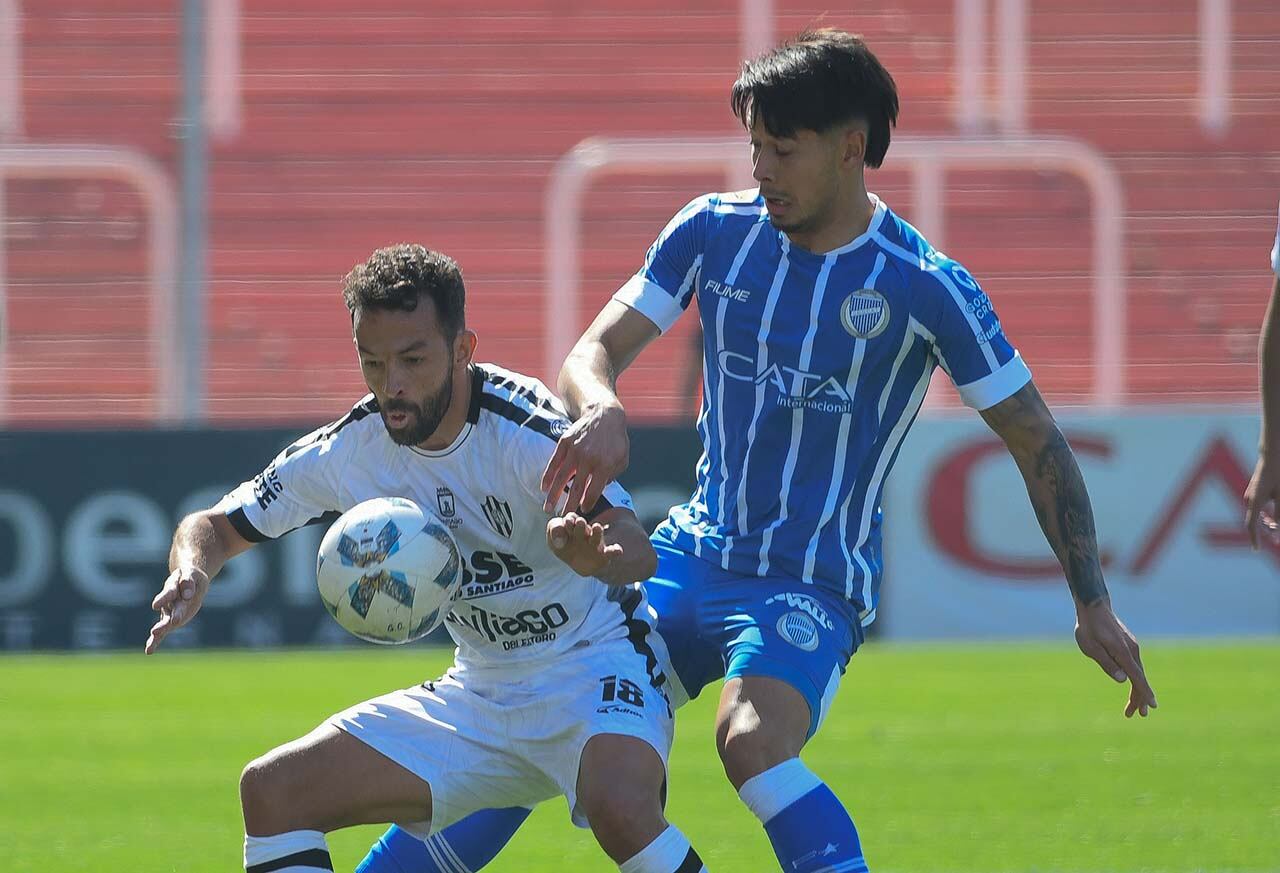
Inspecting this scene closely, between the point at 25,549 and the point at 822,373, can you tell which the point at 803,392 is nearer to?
the point at 822,373

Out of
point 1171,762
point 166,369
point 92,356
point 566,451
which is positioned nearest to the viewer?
point 566,451

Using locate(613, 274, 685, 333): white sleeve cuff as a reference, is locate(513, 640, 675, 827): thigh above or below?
below

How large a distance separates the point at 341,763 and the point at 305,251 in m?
14.4

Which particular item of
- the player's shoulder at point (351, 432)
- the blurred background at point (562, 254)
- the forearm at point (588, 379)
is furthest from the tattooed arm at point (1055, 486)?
the blurred background at point (562, 254)

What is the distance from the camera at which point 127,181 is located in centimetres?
1784

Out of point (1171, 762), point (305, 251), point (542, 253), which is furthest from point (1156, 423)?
point (305, 251)

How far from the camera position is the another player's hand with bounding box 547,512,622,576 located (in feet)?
13.1

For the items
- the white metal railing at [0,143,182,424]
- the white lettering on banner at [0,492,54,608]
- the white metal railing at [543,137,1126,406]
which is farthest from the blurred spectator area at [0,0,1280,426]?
the white lettering on banner at [0,492,54,608]

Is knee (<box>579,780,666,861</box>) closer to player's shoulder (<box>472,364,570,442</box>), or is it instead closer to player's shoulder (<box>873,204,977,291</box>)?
player's shoulder (<box>472,364,570,442</box>)

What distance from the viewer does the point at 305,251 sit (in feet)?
59.8

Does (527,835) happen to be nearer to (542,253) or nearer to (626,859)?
(626,859)

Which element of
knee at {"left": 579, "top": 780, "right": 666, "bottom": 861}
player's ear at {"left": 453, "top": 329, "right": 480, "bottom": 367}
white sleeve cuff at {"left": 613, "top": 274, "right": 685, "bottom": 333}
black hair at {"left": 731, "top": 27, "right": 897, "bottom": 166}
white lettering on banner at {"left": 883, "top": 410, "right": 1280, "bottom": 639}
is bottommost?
white lettering on banner at {"left": 883, "top": 410, "right": 1280, "bottom": 639}

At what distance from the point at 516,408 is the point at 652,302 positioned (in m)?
0.45

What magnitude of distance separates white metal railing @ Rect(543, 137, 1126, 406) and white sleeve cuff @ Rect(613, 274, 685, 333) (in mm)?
11455
